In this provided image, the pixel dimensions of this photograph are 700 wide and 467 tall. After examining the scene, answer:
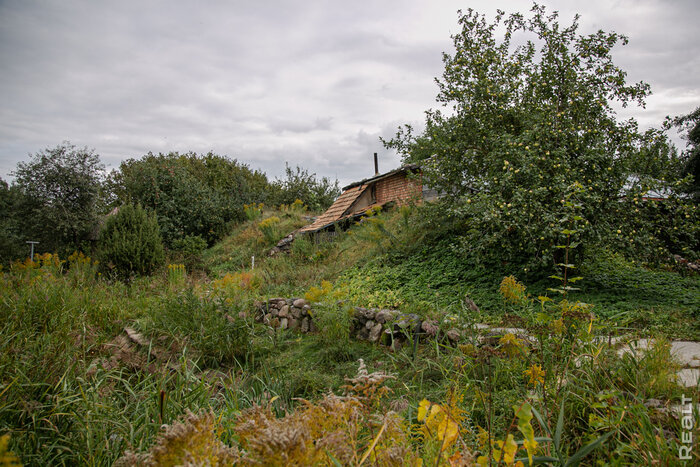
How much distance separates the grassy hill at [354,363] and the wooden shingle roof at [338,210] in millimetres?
3015

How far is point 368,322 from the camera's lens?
4336mm

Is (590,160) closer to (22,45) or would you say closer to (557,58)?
(557,58)

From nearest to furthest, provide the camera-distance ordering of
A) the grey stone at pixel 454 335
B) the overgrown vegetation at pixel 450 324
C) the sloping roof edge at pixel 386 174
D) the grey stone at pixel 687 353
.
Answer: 1. the overgrown vegetation at pixel 450 324
2. the grey stone at pixel 687 353
3. the grey stone at pixel 454 335
4. the sloping roof edge at pixel 386 174

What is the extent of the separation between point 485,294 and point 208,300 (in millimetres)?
3870

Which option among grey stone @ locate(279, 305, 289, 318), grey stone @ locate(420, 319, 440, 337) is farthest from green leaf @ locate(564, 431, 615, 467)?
grey stone @ locate(279, 305, 289, 318)

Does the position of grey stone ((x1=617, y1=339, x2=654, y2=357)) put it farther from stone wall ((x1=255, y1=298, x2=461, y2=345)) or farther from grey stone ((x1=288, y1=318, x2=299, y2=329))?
grey stone ((x1=288, y1=318, x2=299, y2=329))

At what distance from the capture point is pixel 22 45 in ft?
13.4

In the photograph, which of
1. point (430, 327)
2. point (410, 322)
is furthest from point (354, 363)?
point (430, 327)

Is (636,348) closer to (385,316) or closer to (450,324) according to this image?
(450,324)

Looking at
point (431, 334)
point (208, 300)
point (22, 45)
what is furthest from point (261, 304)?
point (22, 45)

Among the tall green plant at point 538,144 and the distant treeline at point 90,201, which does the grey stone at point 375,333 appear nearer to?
the tall green plant at point 538,144

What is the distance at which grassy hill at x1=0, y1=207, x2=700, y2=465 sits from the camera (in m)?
1.20

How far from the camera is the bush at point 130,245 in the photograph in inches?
344

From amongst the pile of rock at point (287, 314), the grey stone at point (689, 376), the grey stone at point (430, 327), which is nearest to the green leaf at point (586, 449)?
the grey stone at point (689, 376)
